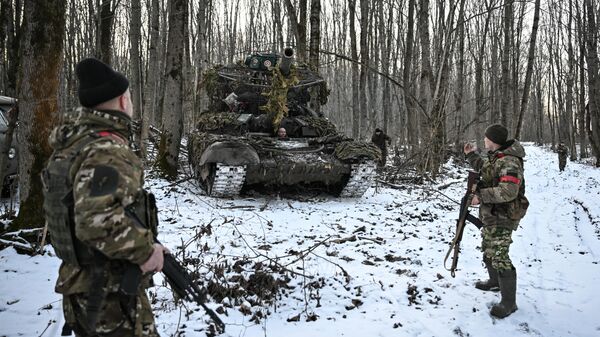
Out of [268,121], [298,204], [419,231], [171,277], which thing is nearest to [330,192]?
[298,204]

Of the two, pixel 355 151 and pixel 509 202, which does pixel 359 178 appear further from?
pixel 509 202

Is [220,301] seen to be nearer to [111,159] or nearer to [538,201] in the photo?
[111,159]

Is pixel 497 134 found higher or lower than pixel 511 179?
higher

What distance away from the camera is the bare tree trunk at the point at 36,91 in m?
4.52

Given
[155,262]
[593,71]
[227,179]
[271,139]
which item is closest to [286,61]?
[271,139]

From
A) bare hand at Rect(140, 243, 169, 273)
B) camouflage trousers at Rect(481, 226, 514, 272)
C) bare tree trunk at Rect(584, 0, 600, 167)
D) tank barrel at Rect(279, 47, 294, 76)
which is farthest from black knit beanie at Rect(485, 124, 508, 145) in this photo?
bare tree trunk at Rect(584, 0, 600, 167)

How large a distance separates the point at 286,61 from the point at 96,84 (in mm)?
6758

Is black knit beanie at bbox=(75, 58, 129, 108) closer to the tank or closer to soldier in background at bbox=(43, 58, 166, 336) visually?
soldier in background at bbox=(43, 58, 166, 336)

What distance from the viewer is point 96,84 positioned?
2043 mm

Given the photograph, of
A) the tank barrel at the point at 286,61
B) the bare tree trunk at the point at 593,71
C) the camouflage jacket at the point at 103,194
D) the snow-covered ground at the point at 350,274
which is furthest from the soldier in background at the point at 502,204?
the bare tree trunk at the point at 593,71

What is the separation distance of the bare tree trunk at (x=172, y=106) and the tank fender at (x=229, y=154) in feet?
7.29

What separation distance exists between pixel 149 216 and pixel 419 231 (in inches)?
203

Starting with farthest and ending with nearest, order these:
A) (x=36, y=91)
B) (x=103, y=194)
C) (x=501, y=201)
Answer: (x=36, y=91), (x=501, y=201), (x=103, y=194)

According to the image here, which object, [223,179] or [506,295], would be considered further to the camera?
[223,179]
